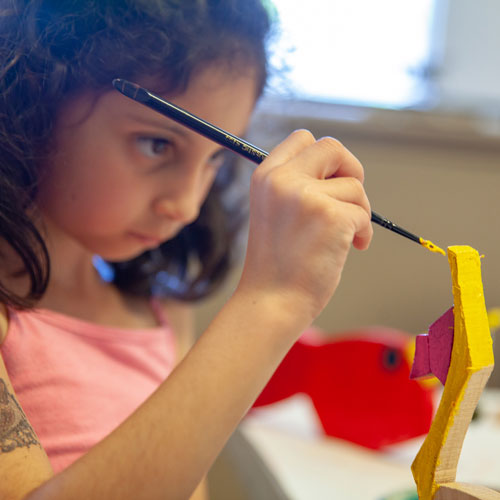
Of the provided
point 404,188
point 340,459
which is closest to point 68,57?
point 340,459

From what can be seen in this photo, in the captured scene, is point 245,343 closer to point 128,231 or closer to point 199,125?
point 199,125

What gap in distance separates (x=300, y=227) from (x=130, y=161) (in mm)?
201

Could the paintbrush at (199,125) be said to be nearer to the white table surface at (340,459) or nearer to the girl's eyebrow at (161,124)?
the girl's eyebrow at (161,124)

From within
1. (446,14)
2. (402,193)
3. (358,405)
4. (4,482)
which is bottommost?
(4,482)

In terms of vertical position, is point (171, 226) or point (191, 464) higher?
point (171, 226)

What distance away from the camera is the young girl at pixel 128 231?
32 centimetres

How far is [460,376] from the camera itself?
0.31m

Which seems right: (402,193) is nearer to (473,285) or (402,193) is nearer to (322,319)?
(322,319)

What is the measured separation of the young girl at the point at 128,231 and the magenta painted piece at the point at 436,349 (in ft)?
0.19

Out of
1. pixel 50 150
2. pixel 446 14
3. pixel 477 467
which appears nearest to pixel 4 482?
pixel 50 150

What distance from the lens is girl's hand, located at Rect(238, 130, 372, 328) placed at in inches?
13.1

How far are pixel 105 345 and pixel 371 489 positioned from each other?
28 centimetres

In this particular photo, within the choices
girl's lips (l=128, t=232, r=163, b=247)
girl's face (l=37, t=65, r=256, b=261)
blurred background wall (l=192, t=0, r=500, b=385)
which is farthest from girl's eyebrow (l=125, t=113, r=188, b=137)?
blurred background wall (l=192, t=0, r=500, b=385)

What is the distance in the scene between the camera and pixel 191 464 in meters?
0.32
